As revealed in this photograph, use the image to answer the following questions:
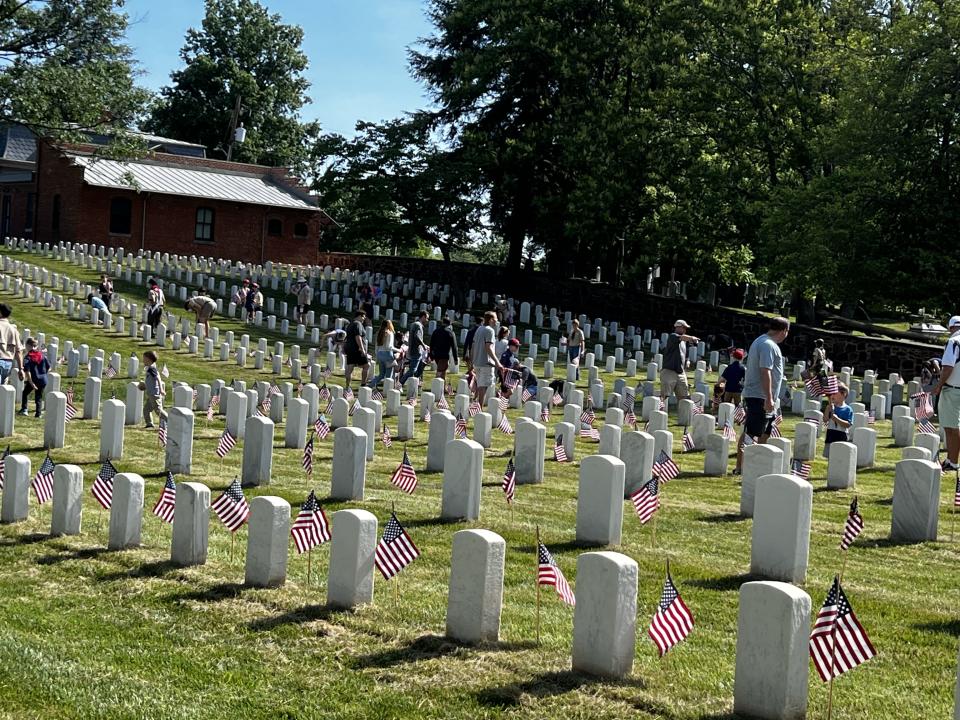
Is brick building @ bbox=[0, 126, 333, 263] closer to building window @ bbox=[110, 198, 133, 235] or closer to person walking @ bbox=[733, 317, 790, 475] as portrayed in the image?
building window @ bbox=[110, 198, 133, 235]

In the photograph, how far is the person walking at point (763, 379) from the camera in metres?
12.9

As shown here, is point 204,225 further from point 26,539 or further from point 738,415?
point 26,539

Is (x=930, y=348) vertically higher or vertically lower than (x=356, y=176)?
lower

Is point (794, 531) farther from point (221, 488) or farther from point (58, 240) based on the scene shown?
point (58, 240)

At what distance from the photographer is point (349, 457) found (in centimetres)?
1224

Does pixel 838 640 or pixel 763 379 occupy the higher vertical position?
pixel 763 379

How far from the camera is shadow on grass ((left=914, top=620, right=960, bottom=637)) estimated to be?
7.67m

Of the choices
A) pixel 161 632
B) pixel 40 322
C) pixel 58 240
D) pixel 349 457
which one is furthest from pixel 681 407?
pixel 58 240

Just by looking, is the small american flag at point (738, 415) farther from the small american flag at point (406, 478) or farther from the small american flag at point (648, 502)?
the small american flag at point (648, 502)

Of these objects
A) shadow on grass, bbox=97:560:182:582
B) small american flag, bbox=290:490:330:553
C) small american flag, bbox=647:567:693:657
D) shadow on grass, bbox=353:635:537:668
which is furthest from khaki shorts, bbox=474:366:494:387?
small american flag, bbox=647:567:693:657

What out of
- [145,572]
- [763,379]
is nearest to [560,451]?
[763,379]

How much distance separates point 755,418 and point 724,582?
14.9ft

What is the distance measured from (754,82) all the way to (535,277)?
38.8 feet

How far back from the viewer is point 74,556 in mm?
9672
